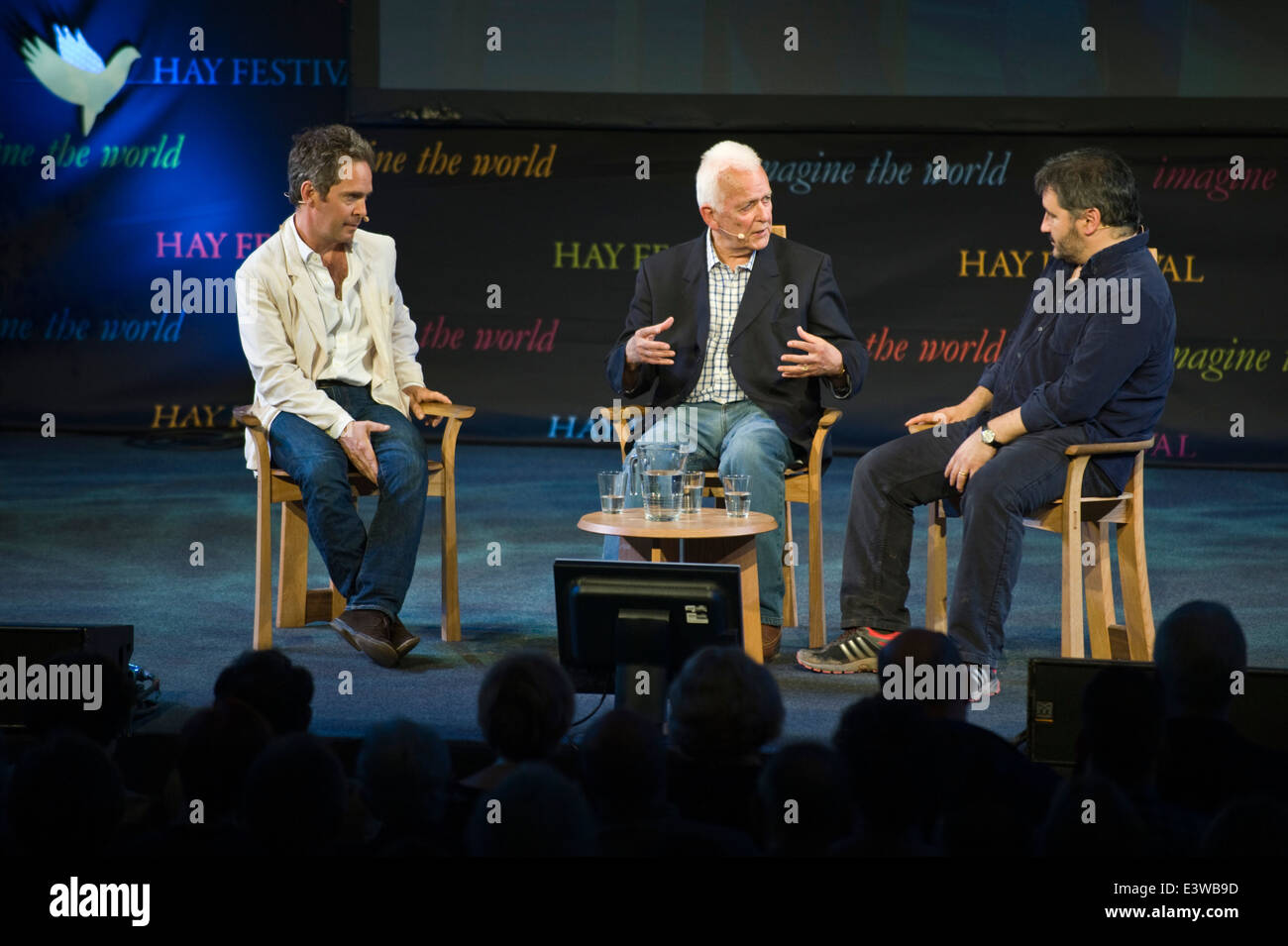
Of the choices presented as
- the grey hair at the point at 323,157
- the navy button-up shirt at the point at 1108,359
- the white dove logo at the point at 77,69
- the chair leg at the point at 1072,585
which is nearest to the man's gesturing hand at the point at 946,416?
the navy button-up shirt at the point at 1108,359

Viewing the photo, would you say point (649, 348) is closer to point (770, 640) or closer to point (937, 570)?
point (770, 640)

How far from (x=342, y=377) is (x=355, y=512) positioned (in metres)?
0.47

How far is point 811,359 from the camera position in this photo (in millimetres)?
3854

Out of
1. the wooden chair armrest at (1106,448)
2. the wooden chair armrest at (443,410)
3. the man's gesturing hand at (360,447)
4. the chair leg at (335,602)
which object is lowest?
the chair leg at (335,602)

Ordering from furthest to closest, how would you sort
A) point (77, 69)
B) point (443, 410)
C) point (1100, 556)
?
point (77, 69) < point (443, 410) < point (1100, 556)

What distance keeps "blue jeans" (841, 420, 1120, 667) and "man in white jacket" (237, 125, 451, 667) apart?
3.79 ft

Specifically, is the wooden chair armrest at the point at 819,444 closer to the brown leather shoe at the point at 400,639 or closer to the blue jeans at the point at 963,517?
the blue jeans at the point at 963,517

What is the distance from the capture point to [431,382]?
24.7 ft

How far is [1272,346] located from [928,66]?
6.92 ft

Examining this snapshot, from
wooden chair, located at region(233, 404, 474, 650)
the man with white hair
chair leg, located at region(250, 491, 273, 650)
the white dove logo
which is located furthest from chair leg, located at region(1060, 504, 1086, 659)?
the white dove logo

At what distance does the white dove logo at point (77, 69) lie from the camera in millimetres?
7398

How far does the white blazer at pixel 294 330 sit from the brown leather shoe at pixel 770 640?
1.20 metres

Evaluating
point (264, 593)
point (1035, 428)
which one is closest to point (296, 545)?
point (264, 593)

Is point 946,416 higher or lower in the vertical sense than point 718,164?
lower
